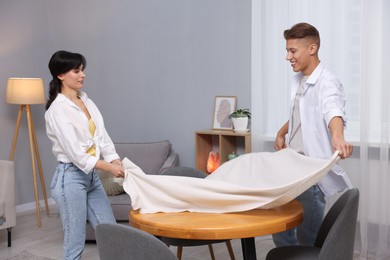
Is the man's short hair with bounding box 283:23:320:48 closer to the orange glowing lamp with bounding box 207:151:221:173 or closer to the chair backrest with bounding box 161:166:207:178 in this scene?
the chair backrest with bounding box 161:166:207:178

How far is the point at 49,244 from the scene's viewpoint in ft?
15.2

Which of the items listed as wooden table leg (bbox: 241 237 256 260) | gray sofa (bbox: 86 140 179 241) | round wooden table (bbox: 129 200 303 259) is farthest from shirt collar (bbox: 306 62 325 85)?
gray sofa (bbox: 86 140 179 241)

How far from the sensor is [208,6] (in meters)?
4.96

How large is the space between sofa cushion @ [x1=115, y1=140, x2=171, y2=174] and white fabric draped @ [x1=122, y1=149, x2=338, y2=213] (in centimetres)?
225

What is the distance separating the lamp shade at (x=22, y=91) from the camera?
5.28 metres

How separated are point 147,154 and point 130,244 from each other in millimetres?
2995

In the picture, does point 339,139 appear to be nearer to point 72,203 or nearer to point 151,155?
point 72,203

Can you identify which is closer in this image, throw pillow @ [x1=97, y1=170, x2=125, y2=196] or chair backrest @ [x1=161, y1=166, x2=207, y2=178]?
chair backrest @ [x1=161, y1=166, x2=207, y2=178]

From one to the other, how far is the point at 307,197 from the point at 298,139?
32 centimetres

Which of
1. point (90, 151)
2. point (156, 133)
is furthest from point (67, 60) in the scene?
point (156, 133)

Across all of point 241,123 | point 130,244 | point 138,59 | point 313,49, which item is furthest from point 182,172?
point 138,59

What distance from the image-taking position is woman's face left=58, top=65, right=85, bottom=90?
308 centimetres

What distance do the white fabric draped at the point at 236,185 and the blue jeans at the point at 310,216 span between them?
0.35 m

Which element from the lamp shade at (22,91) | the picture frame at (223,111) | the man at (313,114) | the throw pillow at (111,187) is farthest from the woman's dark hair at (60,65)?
the lamp shade at (22,91)
